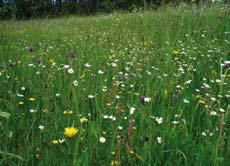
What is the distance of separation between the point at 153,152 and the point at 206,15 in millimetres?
4645

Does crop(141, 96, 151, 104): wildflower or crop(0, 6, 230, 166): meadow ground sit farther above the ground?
crop(141, 96, 151, 104): wildflower

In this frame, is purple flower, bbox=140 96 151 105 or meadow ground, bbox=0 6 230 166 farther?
purple flower, bbox=140 96 151 105

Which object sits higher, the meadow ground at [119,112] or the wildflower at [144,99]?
the wildflower at [144,99]

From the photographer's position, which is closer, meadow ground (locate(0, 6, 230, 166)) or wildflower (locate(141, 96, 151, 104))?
meadow ground (locate(0, 6, 230, 166))

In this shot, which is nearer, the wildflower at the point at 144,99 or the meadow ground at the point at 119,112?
the meadow ground at the point at 119,112

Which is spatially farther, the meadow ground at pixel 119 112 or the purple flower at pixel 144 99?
the purple flower at pixel 144 99

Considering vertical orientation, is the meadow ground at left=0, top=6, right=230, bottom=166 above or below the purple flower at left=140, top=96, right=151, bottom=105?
below

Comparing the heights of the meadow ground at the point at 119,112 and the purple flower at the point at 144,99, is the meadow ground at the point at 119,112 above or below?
below

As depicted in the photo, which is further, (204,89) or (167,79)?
(167,79)

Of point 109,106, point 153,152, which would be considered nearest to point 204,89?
point 109,106

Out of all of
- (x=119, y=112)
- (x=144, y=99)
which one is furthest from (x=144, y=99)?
(x=119, y=112)

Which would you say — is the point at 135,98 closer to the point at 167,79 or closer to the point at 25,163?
the point at 167,79

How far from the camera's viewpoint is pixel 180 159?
1.71 metres

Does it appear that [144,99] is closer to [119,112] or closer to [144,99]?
[144,99]
